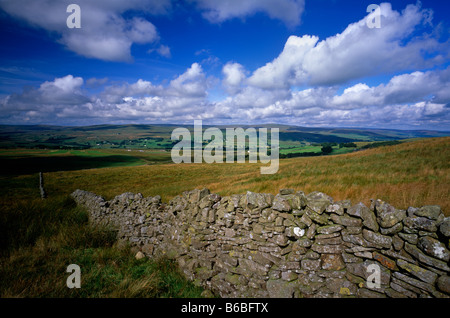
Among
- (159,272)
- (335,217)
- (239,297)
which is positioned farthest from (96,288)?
(335,217)

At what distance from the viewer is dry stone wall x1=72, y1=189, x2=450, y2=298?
124 inches

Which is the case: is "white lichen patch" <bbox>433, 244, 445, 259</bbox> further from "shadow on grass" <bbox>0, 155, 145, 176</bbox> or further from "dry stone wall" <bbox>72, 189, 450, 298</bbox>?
"shadow on grass" <bbox>0, 155, 145, 176</bbox>

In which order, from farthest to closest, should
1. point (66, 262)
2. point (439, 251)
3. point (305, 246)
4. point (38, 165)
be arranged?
1. point (38, 165)
2. point (66, 262)
3. point (305, 246)
4. point (439, 251)

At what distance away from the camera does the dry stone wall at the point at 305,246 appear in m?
3.15

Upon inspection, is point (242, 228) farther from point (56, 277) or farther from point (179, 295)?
point (56, 277)

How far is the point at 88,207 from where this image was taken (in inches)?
349

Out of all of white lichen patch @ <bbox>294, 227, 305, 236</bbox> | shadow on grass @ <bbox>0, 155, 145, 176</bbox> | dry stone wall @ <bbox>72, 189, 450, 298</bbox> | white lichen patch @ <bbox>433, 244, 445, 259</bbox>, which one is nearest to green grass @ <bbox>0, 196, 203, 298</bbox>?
dry stone wall @ <bbox>72, 189, 450, 298</bbox>

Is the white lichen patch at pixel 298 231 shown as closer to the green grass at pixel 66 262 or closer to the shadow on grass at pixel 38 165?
the green grass at pixel 66 262

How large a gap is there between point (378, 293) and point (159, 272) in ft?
17.2

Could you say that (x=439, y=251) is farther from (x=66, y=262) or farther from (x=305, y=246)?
(x=66, y=262)

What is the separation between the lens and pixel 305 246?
415 cm

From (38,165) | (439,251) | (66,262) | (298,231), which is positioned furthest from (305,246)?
(38,165)

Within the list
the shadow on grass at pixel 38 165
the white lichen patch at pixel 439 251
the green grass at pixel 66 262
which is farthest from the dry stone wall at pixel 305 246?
the shadow on grass at pixel 38 165

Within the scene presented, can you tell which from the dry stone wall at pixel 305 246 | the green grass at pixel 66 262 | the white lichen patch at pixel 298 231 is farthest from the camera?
the white lichen patch at pixel 298 231
